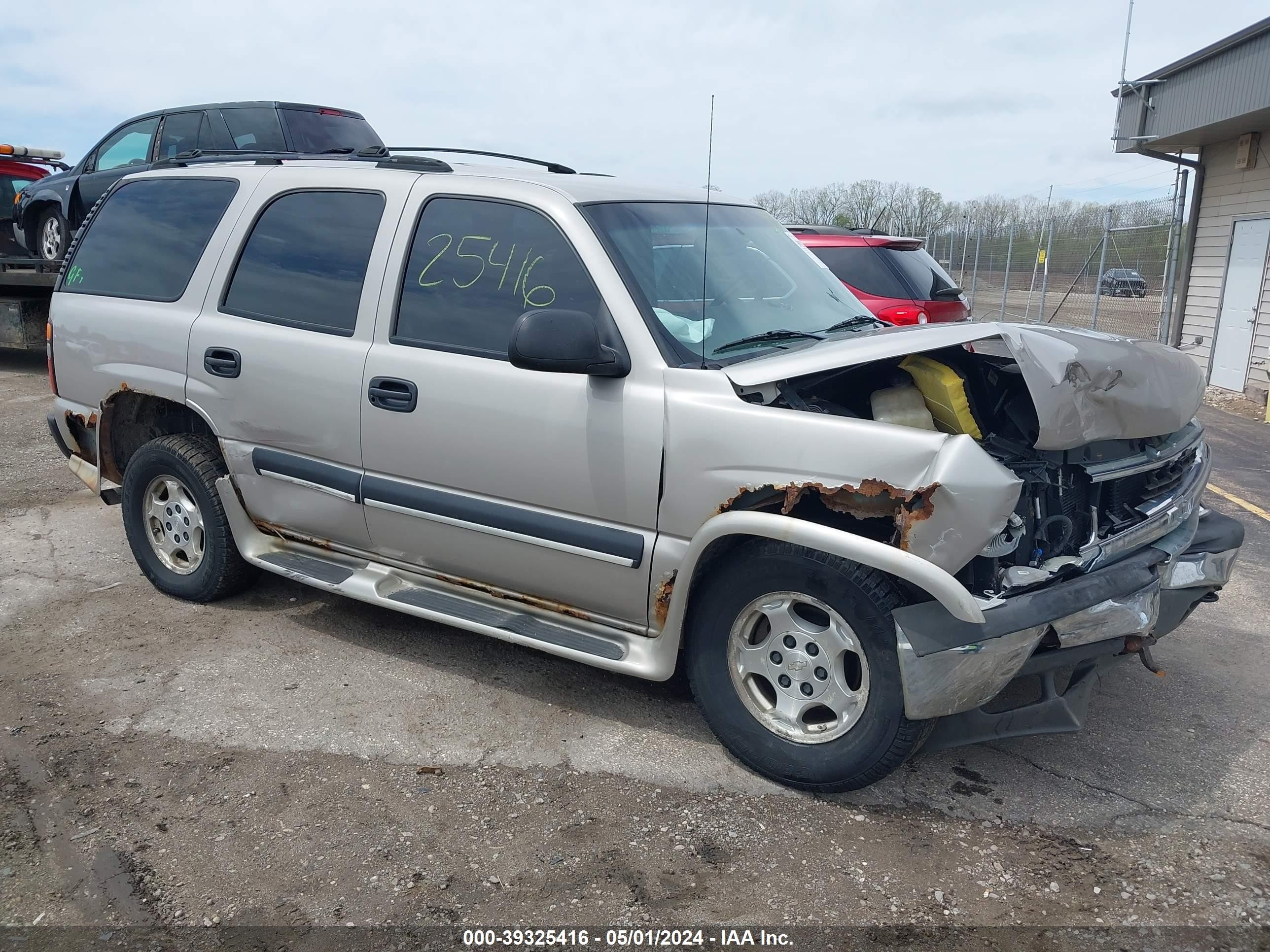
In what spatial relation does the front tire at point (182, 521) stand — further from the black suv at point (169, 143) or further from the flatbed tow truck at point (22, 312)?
the flatbed tow truck at point (22, 312)

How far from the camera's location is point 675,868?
116 inches

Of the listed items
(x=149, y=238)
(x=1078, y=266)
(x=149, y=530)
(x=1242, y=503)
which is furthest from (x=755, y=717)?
(x=1078, y=266)

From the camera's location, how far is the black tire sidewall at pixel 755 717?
9.97ft

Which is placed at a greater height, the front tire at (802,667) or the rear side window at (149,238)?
the rear side window at (149,238)

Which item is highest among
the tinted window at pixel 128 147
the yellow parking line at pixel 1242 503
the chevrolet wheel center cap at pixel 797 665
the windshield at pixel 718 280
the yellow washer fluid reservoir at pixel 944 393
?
the tinted window at pixel 128 147

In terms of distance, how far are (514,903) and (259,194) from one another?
327 centimetres

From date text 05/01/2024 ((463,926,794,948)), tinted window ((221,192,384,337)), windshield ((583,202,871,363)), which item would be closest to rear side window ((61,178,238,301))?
tinted window ((221,192,384,337))

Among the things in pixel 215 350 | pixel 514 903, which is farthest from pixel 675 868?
pixel 215 350

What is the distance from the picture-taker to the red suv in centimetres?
805

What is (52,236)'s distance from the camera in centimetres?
1220

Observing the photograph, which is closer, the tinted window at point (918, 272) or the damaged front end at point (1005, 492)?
the damaged front end at point (1005, 492)

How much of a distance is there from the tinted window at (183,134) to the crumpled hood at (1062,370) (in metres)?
9.05

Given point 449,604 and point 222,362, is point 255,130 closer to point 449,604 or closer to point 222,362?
point 222,362

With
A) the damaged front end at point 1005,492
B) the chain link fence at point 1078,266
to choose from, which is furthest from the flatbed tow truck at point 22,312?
the chain link fence at point 1078,266
